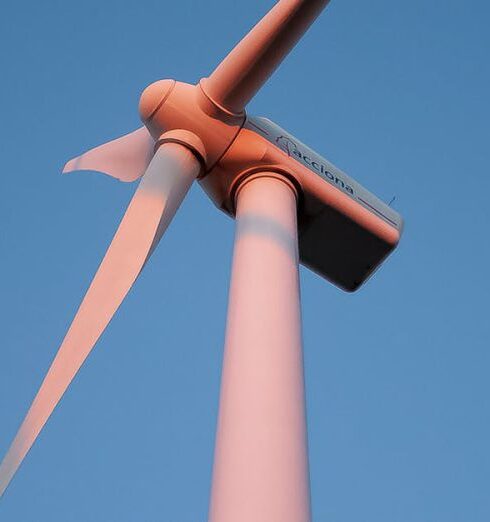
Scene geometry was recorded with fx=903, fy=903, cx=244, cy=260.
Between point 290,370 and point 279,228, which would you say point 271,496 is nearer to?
point 290,370

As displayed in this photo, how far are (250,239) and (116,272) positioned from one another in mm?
857

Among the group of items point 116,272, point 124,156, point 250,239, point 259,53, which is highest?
point 124,156

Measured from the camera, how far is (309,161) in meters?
7.29

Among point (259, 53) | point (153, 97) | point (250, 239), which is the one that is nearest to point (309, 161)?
point (259, 53)

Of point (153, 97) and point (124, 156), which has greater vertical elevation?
point (124, 156)

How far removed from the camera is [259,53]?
6.56 meters

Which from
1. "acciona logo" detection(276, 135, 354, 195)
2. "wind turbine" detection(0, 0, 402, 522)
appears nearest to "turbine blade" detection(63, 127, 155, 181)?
"wind turbine" detection(0, 0, 402, 522)

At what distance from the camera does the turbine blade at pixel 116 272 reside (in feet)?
16.4

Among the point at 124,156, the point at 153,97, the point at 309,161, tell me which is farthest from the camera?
the point at 124,156

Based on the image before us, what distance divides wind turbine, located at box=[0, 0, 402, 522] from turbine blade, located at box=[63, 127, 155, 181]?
13 mm

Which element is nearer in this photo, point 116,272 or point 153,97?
point 116,272

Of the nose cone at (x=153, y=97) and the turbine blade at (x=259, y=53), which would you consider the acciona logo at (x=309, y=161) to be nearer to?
the turbine blade at (x=259, y=53)

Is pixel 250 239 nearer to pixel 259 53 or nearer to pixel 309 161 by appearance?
pixel 259 53

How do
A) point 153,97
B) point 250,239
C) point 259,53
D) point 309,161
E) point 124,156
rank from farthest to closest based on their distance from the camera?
1. point 124,156
2. point 309,161
3. point 153,97
4. point 259,53
5. point 250,239
